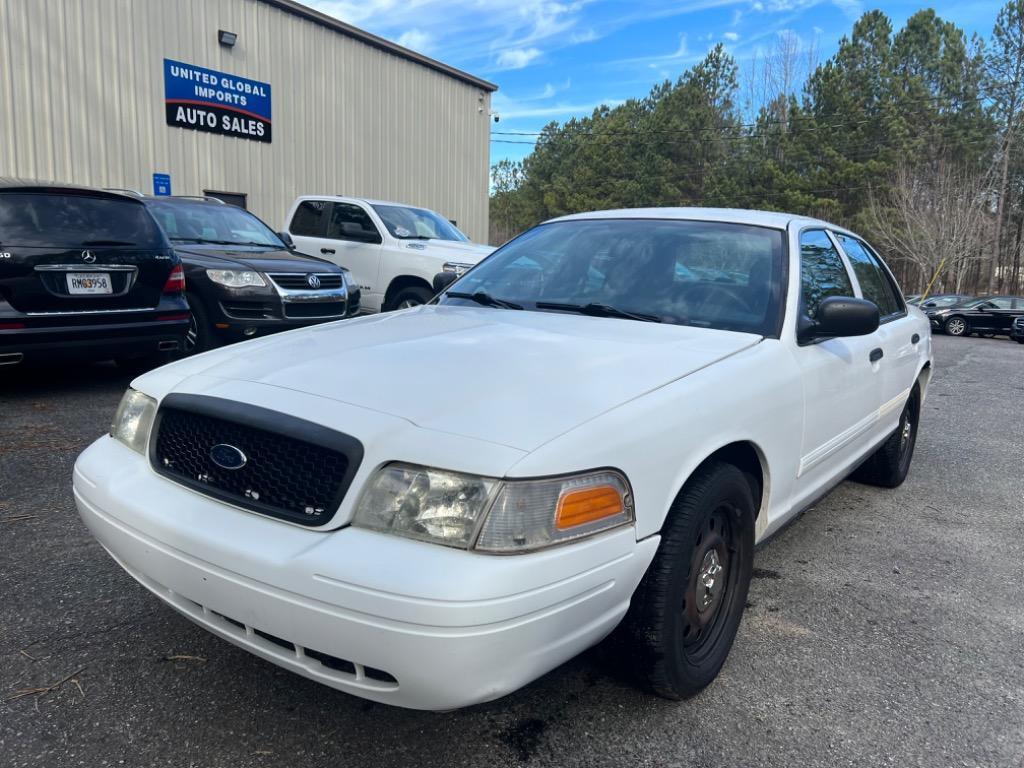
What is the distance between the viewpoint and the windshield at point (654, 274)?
2.98 metres

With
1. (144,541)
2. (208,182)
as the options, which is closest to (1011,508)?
(144,541)

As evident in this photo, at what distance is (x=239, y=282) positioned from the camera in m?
6.73

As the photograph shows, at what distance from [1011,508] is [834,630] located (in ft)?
7.92

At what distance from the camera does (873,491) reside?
186 inches

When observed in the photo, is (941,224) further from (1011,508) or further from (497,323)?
(497,323)

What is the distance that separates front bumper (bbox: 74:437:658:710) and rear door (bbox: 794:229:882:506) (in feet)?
4.19

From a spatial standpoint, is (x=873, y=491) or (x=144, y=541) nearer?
(x=144, y=541)

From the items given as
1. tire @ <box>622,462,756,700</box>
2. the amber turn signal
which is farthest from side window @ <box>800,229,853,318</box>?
the amber turn signal

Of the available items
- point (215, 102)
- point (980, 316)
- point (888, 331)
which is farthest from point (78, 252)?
point (980, 316)

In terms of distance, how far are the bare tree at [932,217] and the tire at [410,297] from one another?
35.8 meters

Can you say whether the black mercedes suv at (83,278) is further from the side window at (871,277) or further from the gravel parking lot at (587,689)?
the side window at (871,277)

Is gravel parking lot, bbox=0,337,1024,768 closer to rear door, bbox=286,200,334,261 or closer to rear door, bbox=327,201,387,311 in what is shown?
rear door, bbox=327,201,387,311

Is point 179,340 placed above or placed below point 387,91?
below

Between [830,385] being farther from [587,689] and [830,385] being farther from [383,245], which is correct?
[383,245]
